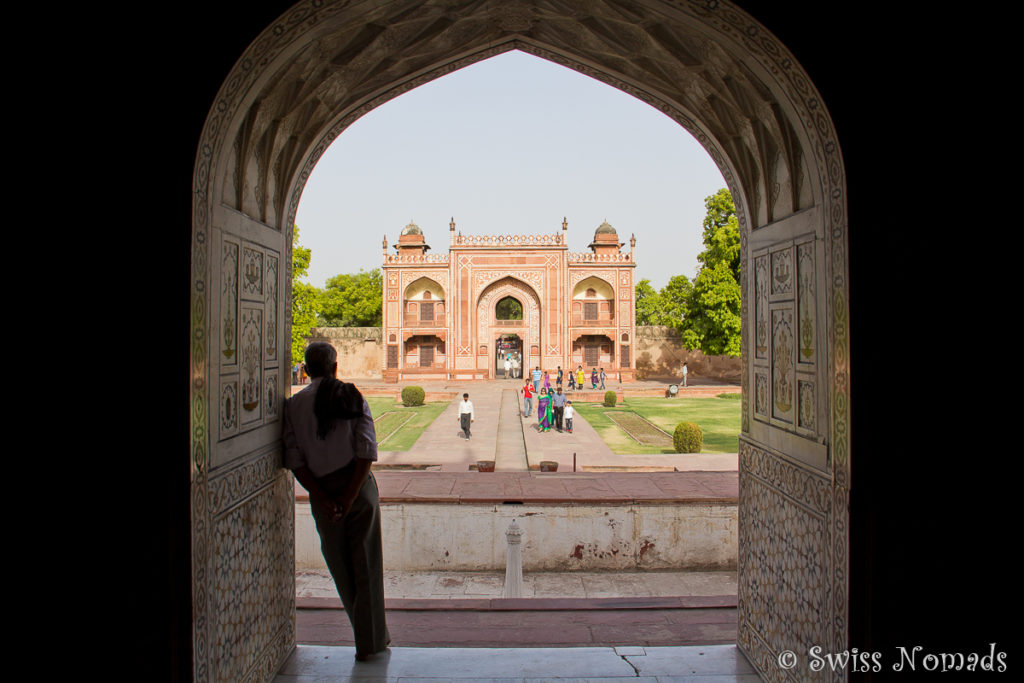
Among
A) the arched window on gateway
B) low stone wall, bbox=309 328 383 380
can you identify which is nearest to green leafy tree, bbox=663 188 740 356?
the arched window on gateway

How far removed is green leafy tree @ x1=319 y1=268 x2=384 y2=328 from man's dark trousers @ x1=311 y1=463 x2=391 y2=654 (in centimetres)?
3791

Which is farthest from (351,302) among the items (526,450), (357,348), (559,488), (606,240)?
(559,488)

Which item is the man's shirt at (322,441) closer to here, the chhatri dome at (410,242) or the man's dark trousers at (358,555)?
the man's dark trousers at (358,555)

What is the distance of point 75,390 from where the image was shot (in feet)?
7.27

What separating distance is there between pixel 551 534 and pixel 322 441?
3549 mm

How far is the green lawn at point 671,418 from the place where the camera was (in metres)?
12.3

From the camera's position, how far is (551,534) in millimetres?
5895

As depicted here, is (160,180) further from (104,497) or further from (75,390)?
(104,497)

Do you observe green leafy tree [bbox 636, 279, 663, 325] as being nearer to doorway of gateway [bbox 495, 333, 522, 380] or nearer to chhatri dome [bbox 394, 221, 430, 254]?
doorway of gateway [bbox 495, 333, 522, 380]

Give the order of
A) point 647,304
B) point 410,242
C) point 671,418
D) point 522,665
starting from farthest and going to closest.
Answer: point 647,304
point 410,242
point 671,418
point 522,665

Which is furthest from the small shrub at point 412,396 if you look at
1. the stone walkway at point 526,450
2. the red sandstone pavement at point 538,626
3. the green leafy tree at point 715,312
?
the red sandstone pavement at point 538,626

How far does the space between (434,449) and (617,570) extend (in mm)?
6164

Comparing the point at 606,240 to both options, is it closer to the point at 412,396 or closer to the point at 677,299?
the point at 677,299

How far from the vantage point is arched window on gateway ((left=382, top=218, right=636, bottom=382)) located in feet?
92.1
